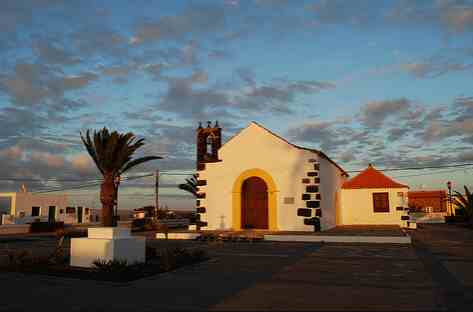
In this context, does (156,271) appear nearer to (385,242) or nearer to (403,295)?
(403,295)

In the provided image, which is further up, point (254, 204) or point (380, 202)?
point (380, 202)

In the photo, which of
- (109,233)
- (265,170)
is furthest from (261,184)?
(109,233)

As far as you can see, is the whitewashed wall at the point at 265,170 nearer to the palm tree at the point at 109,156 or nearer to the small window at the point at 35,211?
the palm tree at the point at 109,156

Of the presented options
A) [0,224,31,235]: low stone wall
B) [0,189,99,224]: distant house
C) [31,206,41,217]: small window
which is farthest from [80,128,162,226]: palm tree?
[31,206,41,217]: small window

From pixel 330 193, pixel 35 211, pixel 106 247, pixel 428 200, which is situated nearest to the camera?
pixel 106 247

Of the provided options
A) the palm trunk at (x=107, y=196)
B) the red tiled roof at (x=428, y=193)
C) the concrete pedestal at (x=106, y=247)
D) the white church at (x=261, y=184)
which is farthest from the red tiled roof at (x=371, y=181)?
the red tiled roof at (x=428, y=193)

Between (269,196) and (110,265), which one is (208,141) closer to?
(269,196)

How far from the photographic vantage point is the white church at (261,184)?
21.3m

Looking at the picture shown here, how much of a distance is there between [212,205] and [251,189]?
2.40m

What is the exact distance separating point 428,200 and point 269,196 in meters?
52.8

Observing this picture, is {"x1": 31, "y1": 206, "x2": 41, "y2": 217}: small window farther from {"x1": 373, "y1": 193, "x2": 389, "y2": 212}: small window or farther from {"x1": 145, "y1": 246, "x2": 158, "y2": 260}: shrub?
{"x1": 145, "y1": 246, "x2": 158, "y2": 260}: shrub

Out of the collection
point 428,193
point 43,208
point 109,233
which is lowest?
point 109,233

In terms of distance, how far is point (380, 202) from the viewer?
2781 cm

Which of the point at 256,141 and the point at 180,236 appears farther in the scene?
the point at 256,141
